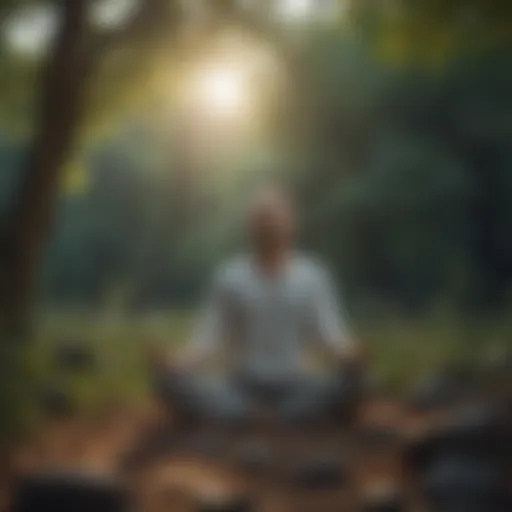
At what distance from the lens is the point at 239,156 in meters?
1.88

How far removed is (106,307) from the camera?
1.87 m

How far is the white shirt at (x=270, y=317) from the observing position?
1865 mm

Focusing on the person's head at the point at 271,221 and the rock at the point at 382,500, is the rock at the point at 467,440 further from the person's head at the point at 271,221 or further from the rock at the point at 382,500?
the person's head at the point at 271,221

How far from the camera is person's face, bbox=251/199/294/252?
187 centimetres

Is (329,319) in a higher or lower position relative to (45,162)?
lower

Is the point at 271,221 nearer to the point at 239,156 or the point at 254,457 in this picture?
the point at 239,156

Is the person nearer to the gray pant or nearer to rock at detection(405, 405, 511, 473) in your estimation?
the gray pant

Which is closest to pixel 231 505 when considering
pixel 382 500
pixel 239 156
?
pixel 382 500

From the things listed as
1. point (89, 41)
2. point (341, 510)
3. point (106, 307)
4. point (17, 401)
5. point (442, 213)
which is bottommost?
point (341, 510)

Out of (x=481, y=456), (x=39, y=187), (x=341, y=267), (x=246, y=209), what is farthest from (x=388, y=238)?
(x=39, y=187)

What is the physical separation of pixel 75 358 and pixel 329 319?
0.40 metres

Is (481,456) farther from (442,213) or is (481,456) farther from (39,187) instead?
(39,187)

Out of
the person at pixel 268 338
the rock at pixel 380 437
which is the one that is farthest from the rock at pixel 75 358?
the rock at pixel 380 437

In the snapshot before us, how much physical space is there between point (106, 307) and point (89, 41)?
1.39 feet
